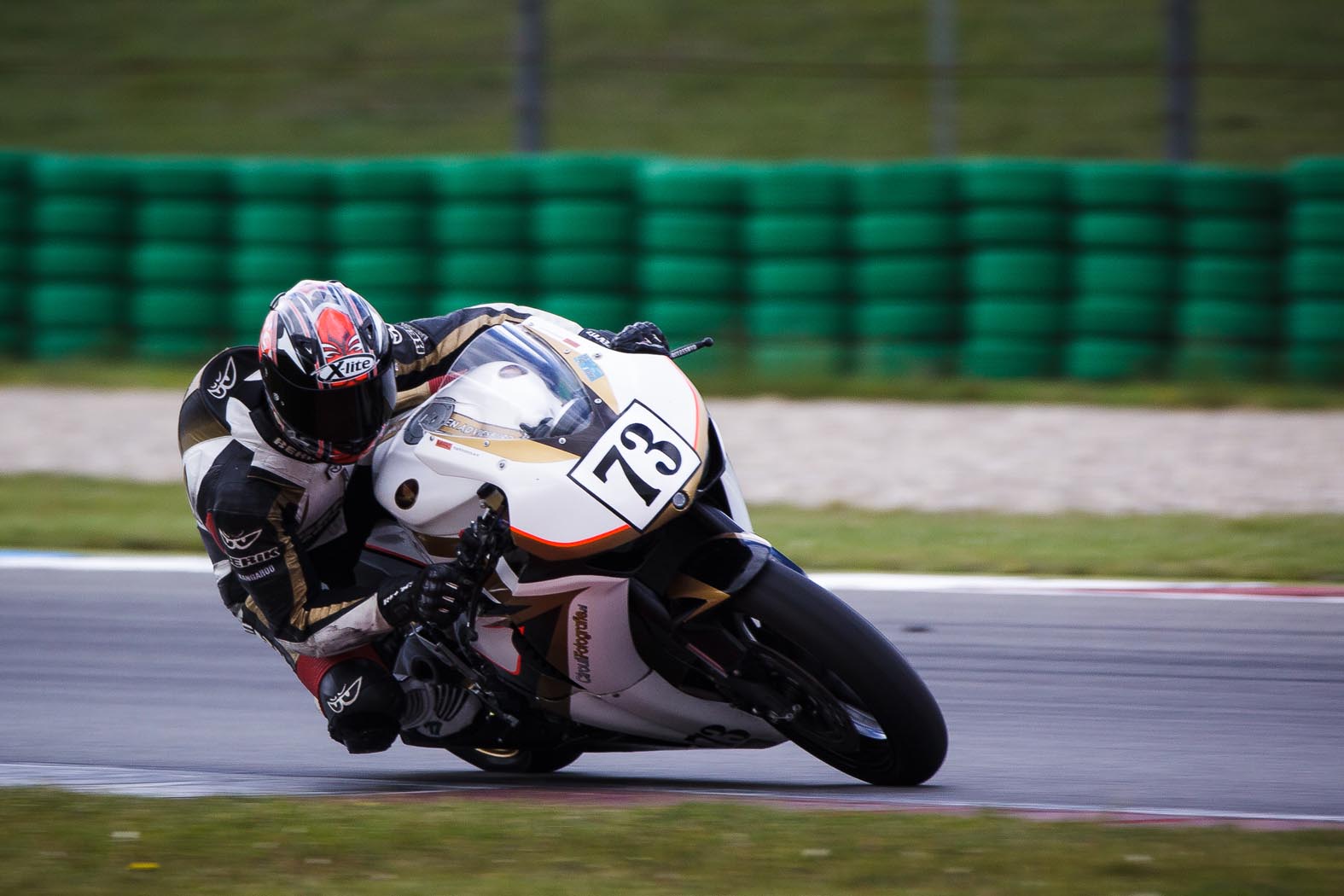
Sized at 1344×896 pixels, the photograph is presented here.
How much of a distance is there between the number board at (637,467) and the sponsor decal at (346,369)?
57 centimetres

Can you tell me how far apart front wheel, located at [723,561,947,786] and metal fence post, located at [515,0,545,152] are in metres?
7.86

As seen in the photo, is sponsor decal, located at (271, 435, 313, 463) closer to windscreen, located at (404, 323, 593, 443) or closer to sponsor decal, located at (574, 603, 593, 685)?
windscreen, located at (404, 323, 593, 443)

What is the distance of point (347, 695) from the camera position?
4094 mm

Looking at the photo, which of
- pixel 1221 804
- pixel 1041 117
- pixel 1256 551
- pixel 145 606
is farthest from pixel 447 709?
pixel 1041 117

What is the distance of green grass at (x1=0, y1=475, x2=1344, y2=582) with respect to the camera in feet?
22.0

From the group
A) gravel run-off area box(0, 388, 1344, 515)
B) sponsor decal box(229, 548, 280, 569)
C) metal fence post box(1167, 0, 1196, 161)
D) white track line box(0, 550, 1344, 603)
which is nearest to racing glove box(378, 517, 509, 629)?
sponsor decal box(229, 548, 280, 569)

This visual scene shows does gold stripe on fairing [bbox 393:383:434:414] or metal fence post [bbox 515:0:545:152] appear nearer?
gold stripe on fairing [bbox 393:383:434:414]

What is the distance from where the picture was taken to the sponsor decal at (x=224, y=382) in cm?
404

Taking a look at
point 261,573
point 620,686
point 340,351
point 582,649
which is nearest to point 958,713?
point 620,686

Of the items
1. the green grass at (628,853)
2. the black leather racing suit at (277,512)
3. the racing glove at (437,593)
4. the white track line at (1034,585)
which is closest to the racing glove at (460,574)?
the racing glove at (437,593)

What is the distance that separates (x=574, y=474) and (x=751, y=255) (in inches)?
298

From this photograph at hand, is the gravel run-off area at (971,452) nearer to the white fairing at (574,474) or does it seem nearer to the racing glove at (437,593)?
the white fairing at (574,474)

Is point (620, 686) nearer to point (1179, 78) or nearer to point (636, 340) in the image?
point (636, 340)

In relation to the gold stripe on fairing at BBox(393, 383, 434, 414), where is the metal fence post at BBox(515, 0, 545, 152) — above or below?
above
